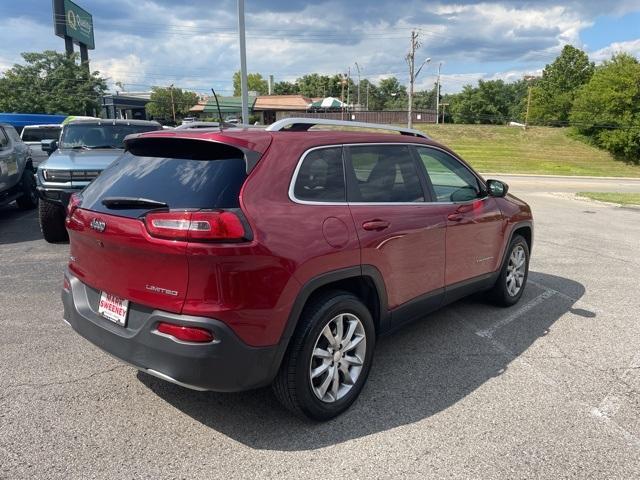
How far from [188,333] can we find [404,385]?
1691 millimetres

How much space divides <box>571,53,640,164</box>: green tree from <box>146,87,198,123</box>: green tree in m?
56.8

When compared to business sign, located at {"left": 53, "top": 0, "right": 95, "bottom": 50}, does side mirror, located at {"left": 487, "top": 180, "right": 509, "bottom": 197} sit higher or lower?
lower

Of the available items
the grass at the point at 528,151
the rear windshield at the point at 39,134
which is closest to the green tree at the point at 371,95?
the grass at the point at 528,151

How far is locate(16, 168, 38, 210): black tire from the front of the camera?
1041 cm

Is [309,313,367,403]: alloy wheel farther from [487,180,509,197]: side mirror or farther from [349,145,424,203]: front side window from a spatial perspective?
[487,180,509,197]: side mirror

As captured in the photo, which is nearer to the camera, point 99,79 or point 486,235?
point 486,235

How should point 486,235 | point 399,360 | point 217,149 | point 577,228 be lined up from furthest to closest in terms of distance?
1. point 577,228
2. point 486,235
3. point 399,360
4. point 217,149

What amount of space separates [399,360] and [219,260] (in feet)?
6.59

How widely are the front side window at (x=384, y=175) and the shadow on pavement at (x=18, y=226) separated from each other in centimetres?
666

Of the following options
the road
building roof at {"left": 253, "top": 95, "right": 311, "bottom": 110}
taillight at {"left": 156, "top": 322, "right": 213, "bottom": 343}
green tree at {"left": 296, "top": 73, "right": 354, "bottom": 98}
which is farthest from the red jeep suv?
green tree at {"left": 296, "top": 73, "right": 354, "bottom": 98}

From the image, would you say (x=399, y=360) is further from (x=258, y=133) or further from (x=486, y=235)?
(x=258, y=133)

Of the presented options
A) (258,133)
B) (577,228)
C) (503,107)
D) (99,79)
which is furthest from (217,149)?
(503,107)

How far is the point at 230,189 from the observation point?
2621mm

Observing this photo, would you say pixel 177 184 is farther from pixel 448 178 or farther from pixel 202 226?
pixel 448 178
